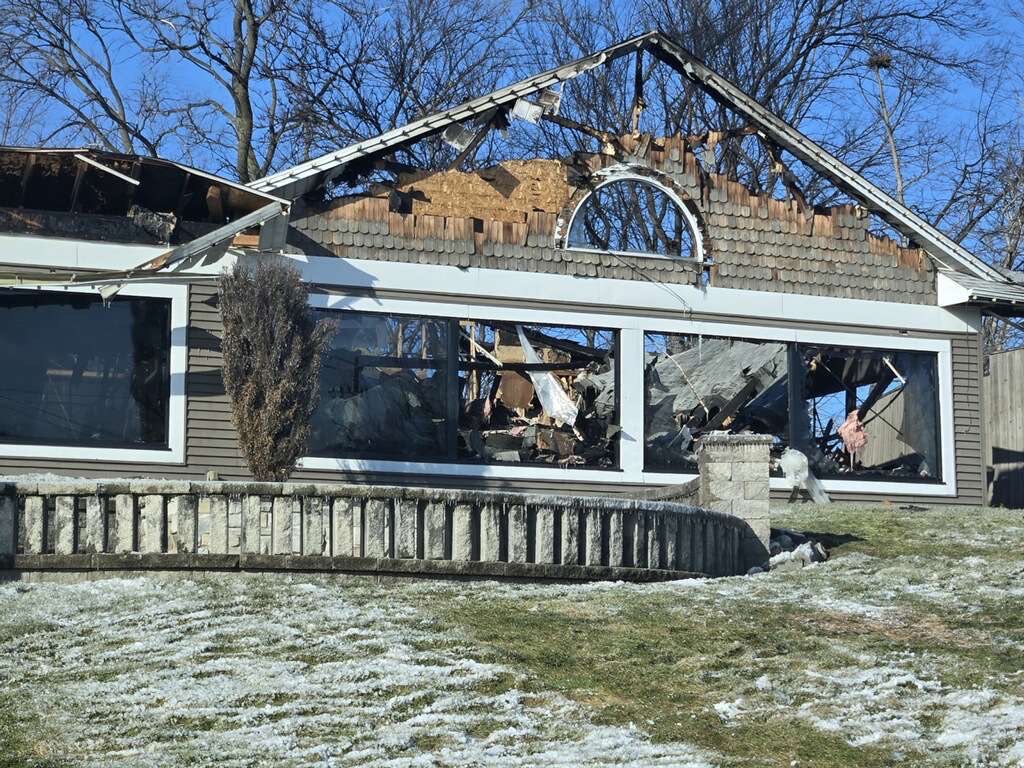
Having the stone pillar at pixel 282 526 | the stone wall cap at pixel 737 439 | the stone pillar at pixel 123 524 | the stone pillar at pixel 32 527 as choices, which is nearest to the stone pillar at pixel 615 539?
the stone wall cap at pixel 737 439

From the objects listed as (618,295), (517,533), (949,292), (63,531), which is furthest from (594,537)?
(949,292)

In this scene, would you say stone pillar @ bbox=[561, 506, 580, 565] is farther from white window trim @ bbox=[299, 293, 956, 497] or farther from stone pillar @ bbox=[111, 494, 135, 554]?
white window trim @ bbox=[299, 293, 956, 497]

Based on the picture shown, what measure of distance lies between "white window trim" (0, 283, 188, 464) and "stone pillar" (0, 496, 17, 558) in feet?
19.1

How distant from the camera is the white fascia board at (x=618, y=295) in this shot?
16.7 meters

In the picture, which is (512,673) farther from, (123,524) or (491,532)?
(123,524)

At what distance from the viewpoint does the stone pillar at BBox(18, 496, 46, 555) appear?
990 cm

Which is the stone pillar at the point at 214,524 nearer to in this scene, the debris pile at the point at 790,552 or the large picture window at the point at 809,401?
the debris pile at the point at 790,552

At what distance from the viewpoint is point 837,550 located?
13195mm

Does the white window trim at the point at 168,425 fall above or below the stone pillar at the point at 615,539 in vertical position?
above

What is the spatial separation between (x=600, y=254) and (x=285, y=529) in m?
8.31

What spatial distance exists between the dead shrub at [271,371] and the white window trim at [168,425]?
242 cm

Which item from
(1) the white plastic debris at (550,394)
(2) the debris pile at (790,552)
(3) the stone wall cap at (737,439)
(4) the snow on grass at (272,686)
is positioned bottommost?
(4) the snow on grass at (272,686)

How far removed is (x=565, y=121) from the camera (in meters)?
17.5

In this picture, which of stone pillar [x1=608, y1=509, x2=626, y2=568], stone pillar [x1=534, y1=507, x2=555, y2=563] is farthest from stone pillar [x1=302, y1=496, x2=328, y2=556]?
stone pillar [x1=608, y1=509, x2=626, y2=568]
